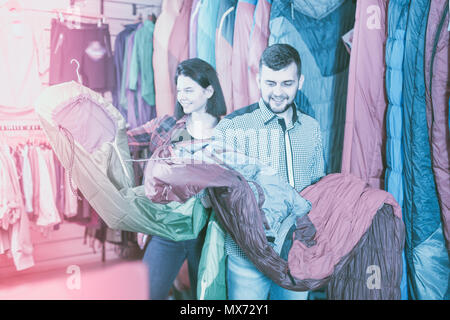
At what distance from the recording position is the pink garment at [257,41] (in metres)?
1.45

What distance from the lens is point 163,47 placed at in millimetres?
1479

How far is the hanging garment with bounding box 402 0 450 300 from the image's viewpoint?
1.38 meters

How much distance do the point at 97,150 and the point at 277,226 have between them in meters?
0.60

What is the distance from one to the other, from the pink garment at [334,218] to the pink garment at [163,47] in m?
0.58

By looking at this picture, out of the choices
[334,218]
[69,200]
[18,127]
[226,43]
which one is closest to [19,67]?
[18,127]

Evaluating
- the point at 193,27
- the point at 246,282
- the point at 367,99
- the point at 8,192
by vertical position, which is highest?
the point at 193,27

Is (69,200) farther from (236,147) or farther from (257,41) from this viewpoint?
(257,41)

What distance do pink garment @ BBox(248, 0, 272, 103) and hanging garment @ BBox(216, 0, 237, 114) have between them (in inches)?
2.6

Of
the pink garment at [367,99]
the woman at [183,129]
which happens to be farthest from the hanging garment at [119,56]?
the pink garment at [367,99]

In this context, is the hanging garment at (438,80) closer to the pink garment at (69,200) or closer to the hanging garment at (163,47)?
the hanging garment at (163,47)

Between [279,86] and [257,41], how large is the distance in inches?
6.6

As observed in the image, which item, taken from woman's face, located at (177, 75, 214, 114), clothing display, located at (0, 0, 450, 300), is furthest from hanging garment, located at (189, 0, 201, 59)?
woman's face, located at (177, 75, 214, 114)

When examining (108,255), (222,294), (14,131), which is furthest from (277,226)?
(14,131)
